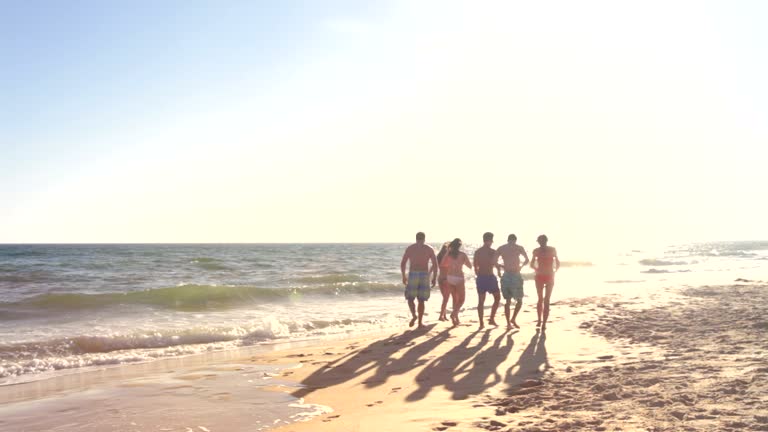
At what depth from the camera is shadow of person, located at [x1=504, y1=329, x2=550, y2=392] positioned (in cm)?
690

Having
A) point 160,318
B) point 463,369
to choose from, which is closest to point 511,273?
point 463,369

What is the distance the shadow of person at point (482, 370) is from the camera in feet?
21.6

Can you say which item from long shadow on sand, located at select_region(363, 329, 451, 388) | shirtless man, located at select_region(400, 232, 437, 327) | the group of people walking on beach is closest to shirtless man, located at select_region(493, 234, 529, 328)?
the group of people walking on beach

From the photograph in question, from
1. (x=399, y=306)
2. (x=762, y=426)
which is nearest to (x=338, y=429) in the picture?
(x=762, y=426)

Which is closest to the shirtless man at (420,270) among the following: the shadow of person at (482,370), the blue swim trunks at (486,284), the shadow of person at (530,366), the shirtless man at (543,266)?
the blue swim trunks at (486,284)

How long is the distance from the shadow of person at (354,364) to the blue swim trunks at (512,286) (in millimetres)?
2206

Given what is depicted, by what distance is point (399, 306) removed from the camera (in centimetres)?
1864

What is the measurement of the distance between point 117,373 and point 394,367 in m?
4.62

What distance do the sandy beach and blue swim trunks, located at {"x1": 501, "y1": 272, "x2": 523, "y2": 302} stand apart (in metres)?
0.76

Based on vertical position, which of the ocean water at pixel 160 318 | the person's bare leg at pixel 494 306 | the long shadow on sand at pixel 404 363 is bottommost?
the ocean water at pixel 160 318

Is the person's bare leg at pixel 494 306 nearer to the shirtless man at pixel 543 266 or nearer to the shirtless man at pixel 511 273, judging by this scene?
the shirtless man at pixel 511 273

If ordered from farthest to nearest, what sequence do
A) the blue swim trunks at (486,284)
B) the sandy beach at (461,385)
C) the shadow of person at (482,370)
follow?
the blue swim trunks at (486,284), the shadow of person at (482,370), the sandy beach at (461,385)

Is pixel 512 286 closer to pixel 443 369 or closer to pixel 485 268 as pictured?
pixel 485 268

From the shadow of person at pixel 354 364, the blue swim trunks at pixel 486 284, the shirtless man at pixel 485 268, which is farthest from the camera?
the blue swim trunks at pixel 486 284
